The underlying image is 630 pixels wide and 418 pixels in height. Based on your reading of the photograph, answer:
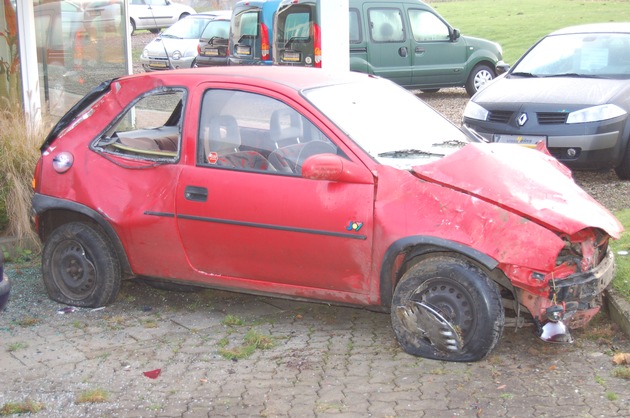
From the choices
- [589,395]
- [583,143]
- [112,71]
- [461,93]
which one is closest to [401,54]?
[461,93]

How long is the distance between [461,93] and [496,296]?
48.0 ft

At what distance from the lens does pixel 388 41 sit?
17344mm

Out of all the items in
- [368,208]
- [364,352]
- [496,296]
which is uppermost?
[368,208]

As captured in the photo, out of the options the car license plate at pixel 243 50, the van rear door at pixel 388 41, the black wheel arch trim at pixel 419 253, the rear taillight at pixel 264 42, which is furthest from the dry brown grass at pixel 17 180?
the van rear door at pixel 388 41

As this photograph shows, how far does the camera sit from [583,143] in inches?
374

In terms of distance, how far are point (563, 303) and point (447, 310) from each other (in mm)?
654

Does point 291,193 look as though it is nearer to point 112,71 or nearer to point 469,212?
point 469,212

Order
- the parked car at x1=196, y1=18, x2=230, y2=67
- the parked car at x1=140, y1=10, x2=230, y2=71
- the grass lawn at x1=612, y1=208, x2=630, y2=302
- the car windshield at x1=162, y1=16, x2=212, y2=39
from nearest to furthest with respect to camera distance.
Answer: the grass lawn at x1=612, y1=208, x2=630, y2=302 → the parked car at x1=196, y1=18, x2=230, y2=67 → the parked car at x1=140, y1=10, x2=230, y2=71 → the car windshield at x1=162, y1=16, x2=212, y2=39

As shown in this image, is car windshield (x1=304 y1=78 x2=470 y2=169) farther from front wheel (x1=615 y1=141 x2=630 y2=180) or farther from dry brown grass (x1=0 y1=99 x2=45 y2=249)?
front wheel (x1=615 y1=141 x2=630 y2=180)

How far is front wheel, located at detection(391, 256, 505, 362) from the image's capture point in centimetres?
499

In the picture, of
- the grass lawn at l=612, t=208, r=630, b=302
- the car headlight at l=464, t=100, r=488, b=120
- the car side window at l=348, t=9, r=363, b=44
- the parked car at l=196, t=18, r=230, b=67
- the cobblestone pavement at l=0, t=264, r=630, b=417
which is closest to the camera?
the cobblestone pavement at l=0, t=264, r=630, b=417

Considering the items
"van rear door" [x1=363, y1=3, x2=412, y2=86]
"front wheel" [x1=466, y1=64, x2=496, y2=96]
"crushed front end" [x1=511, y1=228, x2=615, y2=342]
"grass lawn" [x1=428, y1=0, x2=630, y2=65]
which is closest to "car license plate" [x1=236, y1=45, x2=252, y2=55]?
"van rear door" [x1=363, y1=3, x2=412, y2=86]

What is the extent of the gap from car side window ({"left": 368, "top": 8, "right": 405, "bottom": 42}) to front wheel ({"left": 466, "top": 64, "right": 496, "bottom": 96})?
1.80 meters

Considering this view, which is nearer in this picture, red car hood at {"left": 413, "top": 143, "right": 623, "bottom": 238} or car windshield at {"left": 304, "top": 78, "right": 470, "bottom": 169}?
red car hood at {"left": 413, "top": 143, "right": 623, "bottom": 238}
